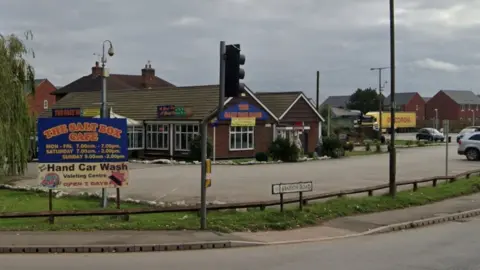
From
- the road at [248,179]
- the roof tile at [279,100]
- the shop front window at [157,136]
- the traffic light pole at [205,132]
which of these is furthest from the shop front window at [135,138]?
the traffic light pole at [205,132]

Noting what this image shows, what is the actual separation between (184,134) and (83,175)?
30.0 meters

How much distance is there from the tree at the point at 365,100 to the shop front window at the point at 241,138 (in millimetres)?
84525

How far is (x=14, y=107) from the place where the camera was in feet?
82.7

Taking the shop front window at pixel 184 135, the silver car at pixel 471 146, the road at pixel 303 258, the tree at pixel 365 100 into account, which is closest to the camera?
→ the road at pixel 303 258

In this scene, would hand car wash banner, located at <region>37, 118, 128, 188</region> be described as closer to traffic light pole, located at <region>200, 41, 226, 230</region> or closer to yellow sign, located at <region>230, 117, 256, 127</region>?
traffic light pole, located at <region>200, 41, 226, 230</region>

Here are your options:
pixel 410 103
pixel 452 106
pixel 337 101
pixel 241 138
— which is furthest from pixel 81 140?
pixel 337 101

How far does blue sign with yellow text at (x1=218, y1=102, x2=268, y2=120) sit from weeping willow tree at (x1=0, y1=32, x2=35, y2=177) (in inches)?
678

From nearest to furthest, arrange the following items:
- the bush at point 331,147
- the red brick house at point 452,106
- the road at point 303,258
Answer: the road at point 303,258 < the bush at point 331,147 < the red brick house at point 452,106

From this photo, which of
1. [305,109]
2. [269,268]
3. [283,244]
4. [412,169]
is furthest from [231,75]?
[305,109]

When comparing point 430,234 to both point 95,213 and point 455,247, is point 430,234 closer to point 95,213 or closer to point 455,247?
point 455,247

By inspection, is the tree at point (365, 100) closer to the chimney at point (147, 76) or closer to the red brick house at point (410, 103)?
the red brick house at point (410, 103)

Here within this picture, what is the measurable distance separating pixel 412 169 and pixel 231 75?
2379 centimetres

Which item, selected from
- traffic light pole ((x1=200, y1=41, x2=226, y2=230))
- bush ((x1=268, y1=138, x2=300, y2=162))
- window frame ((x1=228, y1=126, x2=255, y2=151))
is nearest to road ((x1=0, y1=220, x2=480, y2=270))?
traffic light pole ((x1=200, y1=41, x2=226, y2=230))

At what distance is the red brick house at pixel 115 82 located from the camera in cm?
7838
